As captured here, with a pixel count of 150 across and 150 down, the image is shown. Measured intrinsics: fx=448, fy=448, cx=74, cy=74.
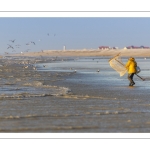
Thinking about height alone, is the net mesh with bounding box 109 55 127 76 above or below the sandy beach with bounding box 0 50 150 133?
above

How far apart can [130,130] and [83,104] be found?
4181 millimetres

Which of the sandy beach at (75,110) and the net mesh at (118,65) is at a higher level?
the net mesh at (118,65)

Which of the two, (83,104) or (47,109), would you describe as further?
(83,104)

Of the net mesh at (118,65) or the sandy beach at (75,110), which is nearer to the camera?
the sandy beach at (75,110)

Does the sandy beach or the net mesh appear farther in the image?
the net mesh

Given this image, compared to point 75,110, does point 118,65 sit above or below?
above

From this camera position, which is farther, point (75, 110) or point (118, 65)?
point (118, 65)

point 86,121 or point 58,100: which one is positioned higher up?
point 58,100
